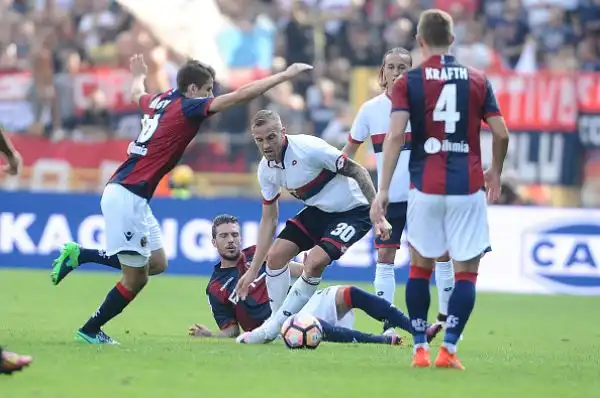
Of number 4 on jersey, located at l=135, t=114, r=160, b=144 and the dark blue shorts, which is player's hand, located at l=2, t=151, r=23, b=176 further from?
the dark blue shorts

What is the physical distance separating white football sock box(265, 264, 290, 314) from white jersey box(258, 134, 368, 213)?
27.0 inches

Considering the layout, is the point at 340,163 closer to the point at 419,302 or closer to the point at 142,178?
the point at 142,178

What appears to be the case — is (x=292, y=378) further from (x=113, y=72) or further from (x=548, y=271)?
(x=113, y=72)

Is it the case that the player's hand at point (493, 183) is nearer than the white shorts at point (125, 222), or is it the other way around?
the player's hand at point (493, 183)

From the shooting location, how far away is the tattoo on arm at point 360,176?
33.8ft

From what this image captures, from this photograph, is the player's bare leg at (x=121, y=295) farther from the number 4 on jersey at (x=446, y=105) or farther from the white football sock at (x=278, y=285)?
the number 4 on jersey at (x=446, y=105)

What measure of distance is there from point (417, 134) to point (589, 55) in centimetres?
1478

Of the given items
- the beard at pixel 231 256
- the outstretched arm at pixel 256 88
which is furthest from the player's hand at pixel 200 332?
the outstretched arm at pixel 256 88

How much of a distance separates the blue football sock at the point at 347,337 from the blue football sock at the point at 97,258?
1898 millimetres

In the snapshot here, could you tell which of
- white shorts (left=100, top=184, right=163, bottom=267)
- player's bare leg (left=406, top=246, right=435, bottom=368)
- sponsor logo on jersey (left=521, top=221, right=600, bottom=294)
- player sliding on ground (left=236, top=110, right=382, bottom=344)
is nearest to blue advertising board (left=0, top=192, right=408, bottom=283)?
sponsor logo on jersey (left=521, top=221, right=600, bottom=294)

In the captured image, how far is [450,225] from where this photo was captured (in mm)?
8523

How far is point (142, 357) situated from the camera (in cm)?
913

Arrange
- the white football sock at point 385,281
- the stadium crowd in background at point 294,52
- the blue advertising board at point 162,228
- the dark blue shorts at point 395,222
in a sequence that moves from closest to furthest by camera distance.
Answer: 1. the white football sock at point 385,281
2. the dark blue shorts at point 395,222
3. the blue advertising board at point 162,228
4. the stadium crowd in background at point 294,52

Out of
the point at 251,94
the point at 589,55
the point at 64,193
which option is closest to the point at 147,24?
the point at 64,193
